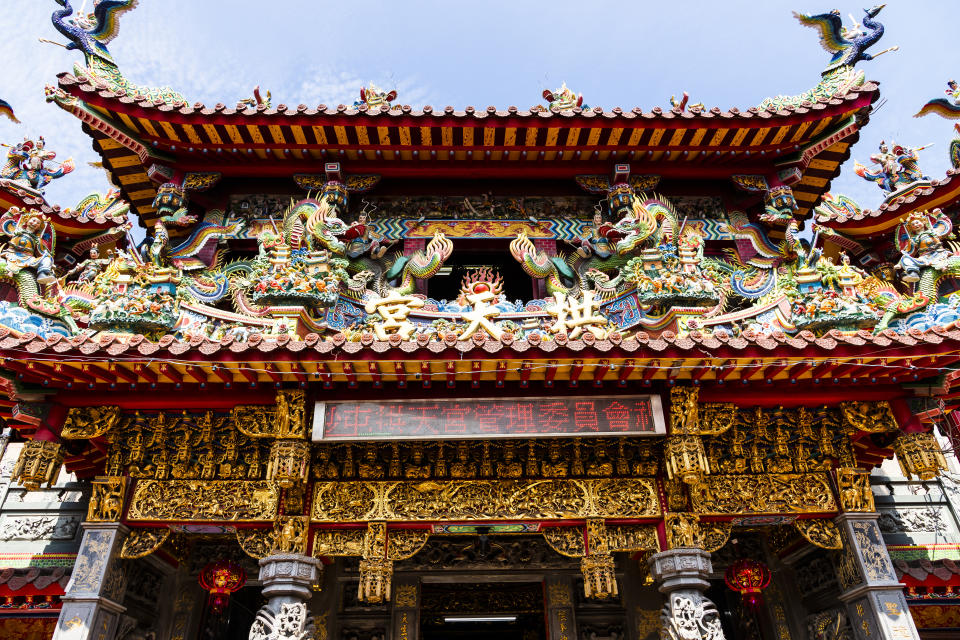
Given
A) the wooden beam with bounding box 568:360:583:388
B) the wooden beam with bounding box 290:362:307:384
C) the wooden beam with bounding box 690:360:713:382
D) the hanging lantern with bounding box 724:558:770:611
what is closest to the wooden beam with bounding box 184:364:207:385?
the wooden beam with bounding box 290:362:307:384

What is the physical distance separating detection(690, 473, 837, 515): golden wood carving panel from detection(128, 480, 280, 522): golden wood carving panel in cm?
411

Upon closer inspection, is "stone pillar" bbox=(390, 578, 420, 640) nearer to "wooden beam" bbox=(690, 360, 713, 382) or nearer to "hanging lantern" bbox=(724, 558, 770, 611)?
"hanging lantern" bbox=(724, 558, 770, 611)

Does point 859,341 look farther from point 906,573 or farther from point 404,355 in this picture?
point 404,355

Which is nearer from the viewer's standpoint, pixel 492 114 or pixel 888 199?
pixel 492 114

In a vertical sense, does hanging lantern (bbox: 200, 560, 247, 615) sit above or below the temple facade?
below

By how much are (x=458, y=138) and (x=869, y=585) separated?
259 inches

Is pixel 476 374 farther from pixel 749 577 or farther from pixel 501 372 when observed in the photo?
pixel 749 577

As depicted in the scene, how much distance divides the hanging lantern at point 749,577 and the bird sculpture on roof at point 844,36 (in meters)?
6.70

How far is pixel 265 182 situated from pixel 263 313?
2574 millimetres

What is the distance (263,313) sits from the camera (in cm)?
658

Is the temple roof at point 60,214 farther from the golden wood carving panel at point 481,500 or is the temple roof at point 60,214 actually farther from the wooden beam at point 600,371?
the wooden beam at point 600,371

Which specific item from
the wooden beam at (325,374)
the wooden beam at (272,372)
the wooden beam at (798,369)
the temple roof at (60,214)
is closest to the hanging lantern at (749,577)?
the wooden beam at (798,369)

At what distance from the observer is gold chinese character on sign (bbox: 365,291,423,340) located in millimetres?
6789

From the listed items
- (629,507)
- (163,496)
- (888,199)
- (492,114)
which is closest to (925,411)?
(629,507)
